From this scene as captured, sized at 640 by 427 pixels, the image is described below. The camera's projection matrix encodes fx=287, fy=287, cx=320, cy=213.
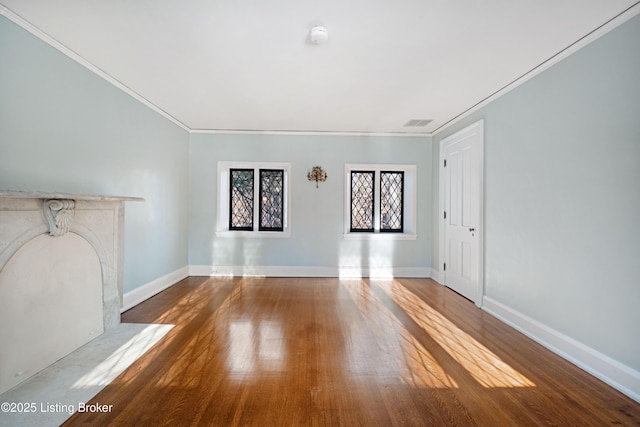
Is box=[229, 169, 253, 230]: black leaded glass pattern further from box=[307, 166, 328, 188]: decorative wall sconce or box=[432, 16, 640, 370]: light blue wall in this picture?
box=[432, 16, 640, 370]: light blue wall

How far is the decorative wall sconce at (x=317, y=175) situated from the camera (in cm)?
500

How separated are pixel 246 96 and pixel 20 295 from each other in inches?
109

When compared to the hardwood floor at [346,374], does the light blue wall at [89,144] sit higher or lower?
higher

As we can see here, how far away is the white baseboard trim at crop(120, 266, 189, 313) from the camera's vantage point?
3.38 meters

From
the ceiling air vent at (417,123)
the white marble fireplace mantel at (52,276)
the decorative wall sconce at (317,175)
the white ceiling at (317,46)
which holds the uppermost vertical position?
the ceiling air vent at (417,123)

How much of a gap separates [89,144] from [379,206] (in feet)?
13.7

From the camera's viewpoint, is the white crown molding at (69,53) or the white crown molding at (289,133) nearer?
the white crown molding at (69,53)

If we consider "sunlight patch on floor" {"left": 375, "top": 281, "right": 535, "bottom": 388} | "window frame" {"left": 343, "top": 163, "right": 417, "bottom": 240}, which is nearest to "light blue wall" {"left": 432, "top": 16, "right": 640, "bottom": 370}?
"sunlight patch on floor" {"left": 375, "top": 281, "right": 535, "bottom": 388}

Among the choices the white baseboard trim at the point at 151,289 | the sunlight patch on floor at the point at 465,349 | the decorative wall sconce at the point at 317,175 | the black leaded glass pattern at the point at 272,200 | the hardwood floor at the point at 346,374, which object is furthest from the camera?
the black leaded glass pattern at the point at 272,200

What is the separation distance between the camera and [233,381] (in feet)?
6.58

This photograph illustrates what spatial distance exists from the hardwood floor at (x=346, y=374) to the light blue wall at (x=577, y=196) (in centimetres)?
45

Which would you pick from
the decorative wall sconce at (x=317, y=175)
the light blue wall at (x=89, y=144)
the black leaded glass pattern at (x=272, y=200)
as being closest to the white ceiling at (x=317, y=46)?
the light blue wall at (x=89, y=144)

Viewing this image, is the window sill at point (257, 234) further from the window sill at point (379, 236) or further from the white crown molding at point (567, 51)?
the white crown molding at point (567, 51)

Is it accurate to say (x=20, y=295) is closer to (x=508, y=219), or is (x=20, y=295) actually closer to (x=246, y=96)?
(x=246, y=96)
